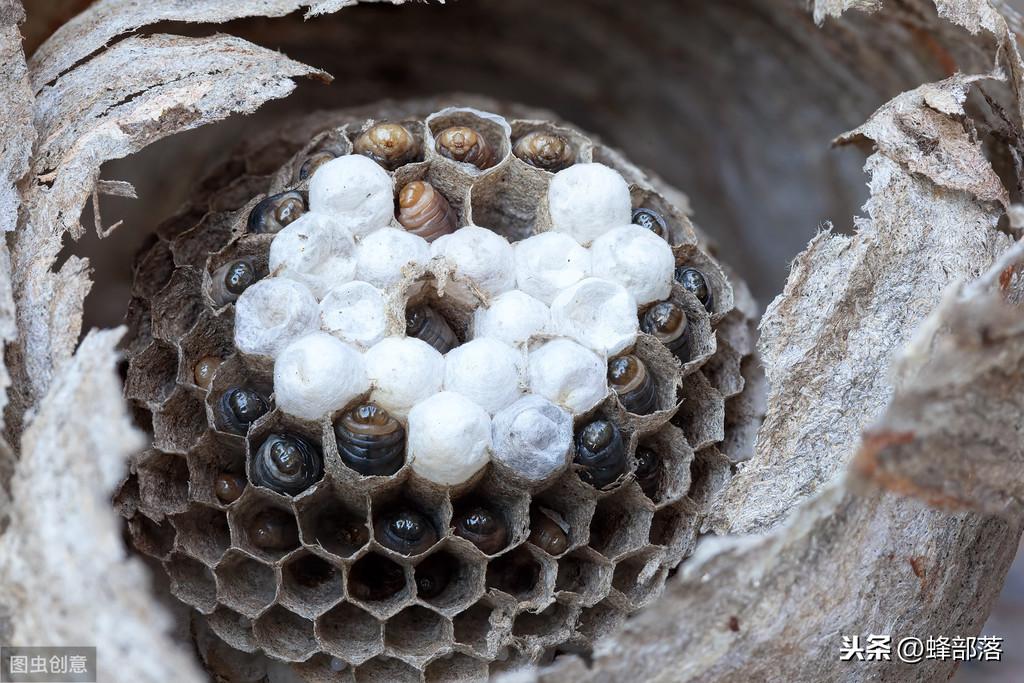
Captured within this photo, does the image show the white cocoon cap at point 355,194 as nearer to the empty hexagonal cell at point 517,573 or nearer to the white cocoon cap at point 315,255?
the white cocoon cap at point 315,255

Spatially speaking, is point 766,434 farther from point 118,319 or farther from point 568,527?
point 118,319

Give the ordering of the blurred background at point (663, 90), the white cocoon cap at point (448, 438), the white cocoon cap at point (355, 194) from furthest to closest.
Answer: the blurred background at point (663, 90), the white cocoon cap at point (355, 194), the white cocoon cap at point (448, 438)

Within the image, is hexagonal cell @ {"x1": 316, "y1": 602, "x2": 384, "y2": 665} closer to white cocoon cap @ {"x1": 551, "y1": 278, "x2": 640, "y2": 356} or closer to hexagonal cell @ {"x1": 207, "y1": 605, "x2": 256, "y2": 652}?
hexagonal cell @ {"x1": 207, "y1": 605, "x2": 256, "y2": 652}

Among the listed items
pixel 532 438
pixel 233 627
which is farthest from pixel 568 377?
pixel 233 627

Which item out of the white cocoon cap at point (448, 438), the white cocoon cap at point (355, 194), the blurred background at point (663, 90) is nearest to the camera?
the white cocoon cap at point (448, 438)

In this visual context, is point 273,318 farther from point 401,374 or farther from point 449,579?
point 449,579

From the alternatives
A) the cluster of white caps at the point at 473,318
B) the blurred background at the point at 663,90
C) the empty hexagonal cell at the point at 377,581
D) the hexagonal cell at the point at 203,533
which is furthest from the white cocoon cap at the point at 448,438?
the blurred background at the point at 663,90

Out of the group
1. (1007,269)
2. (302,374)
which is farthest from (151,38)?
(1007,269)
